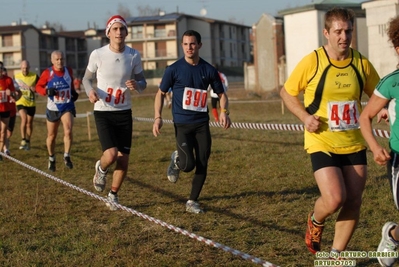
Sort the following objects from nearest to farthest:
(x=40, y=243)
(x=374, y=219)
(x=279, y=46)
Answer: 1. (x=40, y=243)
2. (x=374, y=219)
3. (x=279, y=46)

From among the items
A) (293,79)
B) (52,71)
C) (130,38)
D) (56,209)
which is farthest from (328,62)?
(130,38)

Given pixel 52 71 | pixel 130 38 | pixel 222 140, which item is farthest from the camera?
pixel 130 38

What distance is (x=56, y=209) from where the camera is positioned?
342 inches

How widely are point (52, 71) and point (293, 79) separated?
7.93m

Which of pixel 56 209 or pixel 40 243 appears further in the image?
pixel 56 209

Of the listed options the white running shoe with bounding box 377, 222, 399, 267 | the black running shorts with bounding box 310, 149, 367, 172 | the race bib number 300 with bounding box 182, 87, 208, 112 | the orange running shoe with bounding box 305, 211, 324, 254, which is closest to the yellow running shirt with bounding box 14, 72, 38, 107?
the race bib number 300 with bounding box 182, 87, 208, 112

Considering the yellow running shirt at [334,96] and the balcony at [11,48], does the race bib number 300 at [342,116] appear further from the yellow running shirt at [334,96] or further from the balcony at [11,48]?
the balcony at [11,48]

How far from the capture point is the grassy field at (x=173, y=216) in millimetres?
6230

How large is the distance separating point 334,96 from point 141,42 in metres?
104

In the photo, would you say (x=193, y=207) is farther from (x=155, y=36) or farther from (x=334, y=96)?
(x=155, y=36)

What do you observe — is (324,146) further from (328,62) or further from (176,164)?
(176,164)

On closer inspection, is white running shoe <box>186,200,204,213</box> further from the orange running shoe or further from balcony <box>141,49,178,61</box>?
balcony <box>141,49,178,61</box>

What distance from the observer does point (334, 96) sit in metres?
5.54

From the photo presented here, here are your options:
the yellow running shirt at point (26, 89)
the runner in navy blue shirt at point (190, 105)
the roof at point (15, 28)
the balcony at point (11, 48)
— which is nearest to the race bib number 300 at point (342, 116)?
the runner in navy blue shirt at point (190, 105)
